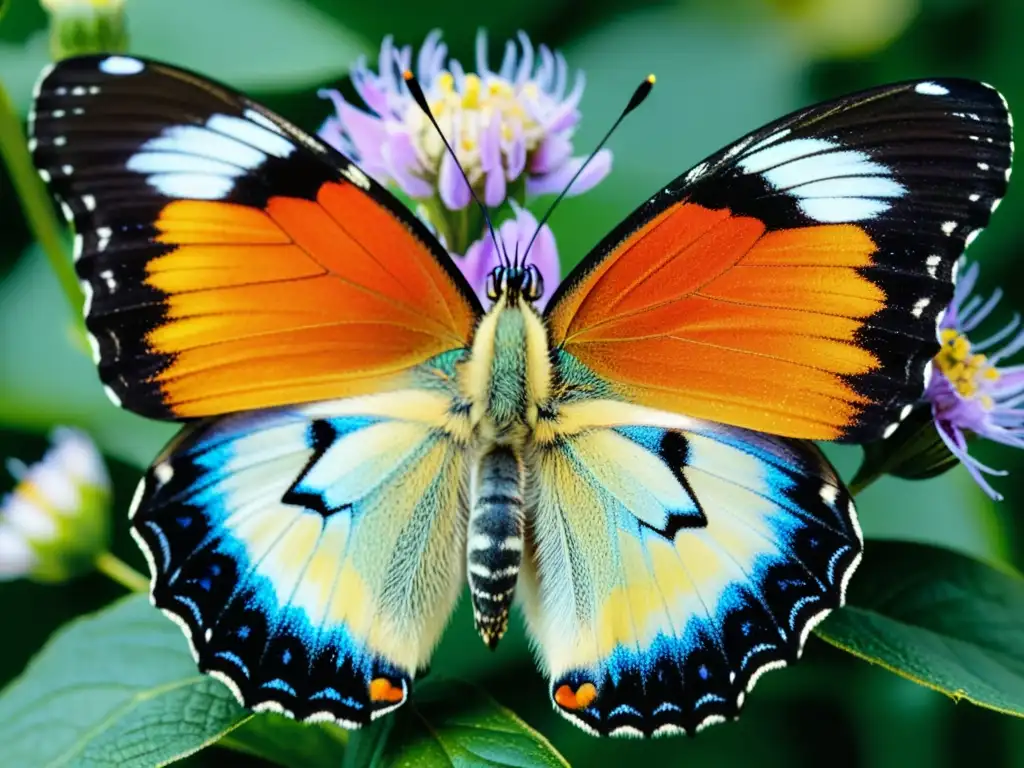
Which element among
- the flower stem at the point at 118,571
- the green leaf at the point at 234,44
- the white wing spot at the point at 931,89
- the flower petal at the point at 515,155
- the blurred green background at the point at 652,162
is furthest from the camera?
the green leaf at the point at 234,44

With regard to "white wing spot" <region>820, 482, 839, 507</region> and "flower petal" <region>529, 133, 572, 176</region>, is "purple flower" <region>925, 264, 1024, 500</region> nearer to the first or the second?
"white wing spot" <region>820, 482, 839, 507</region>

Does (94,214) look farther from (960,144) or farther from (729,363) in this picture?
(960,144)

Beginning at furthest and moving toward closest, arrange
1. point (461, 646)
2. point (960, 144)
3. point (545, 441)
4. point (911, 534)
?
1. point (911, 534)
2. point (461, 646)
3. point (545, 441)
4. point (960, 144)

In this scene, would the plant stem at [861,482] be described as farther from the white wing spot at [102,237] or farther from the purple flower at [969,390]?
the white wing spot at [102,237]

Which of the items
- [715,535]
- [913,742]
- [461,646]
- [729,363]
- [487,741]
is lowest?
[913,742]

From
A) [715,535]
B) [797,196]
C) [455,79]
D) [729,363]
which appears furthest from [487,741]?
[455,79]

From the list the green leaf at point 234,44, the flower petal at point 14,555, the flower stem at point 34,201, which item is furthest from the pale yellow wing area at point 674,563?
the green leaf at point 234,44
